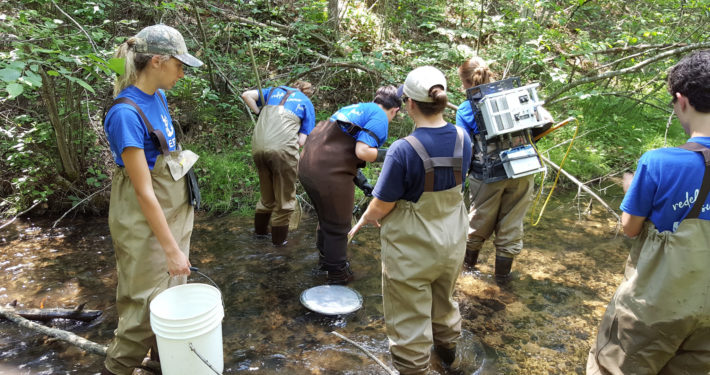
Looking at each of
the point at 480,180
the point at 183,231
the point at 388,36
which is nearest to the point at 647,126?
the point at 388,36

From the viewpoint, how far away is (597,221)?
586 centimetres

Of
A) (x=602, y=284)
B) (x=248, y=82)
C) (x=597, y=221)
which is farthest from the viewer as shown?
(x=248, y=82)

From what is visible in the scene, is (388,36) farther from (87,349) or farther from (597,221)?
(87,349)

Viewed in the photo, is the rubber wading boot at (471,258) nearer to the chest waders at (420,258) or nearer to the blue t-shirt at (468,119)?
the blue t-shirt at (468,119)

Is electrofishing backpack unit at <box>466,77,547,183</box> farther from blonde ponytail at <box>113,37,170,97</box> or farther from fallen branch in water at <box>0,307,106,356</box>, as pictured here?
fallen branch in water at <box>0,307,106,356</box>

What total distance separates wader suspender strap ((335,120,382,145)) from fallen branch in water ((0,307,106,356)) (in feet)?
7.58

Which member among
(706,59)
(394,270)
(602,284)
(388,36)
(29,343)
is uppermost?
(388,36)

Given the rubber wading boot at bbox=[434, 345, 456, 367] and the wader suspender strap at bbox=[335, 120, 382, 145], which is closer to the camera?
the rubber wading boot at bbox=[434, 345, 456, 367]

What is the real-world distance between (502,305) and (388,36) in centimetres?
681

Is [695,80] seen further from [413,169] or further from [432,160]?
[413,169]

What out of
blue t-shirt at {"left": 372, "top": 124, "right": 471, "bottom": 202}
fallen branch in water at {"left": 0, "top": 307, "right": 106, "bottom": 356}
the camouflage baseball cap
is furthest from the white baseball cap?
fallen branch in water at {"left": 0, "top": 307, "right": 106, "bottom": 356}

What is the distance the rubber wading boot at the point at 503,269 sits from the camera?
13.6 ft

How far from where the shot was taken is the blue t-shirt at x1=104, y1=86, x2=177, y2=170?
6.73ft

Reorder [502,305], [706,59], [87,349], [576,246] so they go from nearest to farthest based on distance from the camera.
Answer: [706,59], [87,349], [502,305], [576,246]
